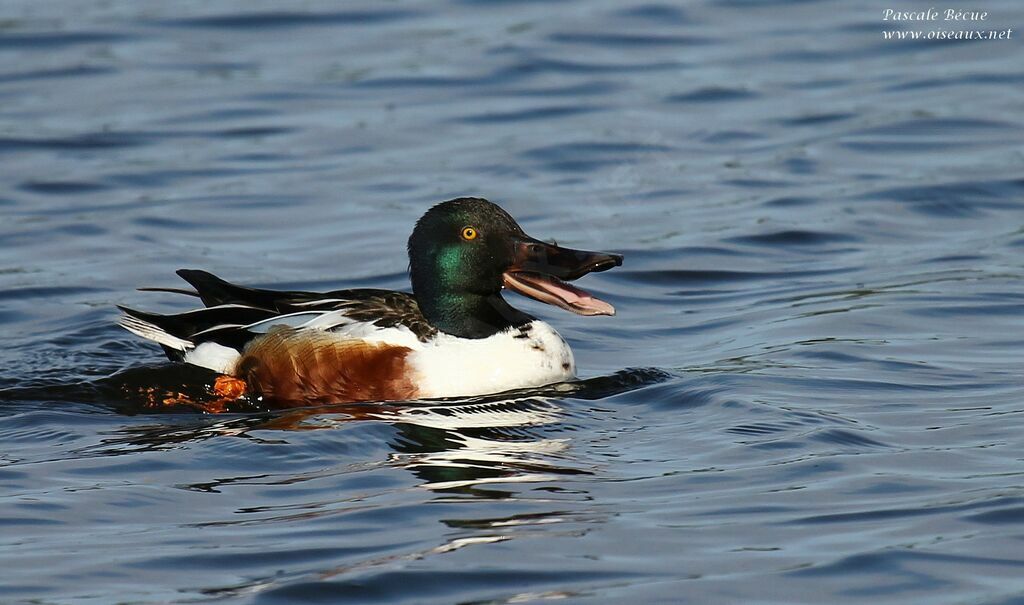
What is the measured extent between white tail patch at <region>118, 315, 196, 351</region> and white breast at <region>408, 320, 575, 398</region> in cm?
133

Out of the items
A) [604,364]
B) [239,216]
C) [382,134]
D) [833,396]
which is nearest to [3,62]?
[382,134]

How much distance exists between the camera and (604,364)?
8695 mm

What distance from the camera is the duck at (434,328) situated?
777cm

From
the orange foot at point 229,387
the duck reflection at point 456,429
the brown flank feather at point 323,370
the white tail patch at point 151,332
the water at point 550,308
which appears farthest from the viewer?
the white tail patch at point 151,332

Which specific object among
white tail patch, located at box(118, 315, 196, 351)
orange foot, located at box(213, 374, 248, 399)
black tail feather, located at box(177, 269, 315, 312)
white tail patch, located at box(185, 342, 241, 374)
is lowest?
orange foot, located at box(213, 374, 248, 399)

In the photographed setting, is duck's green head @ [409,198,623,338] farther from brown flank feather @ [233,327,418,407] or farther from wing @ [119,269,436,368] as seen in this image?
brown flank feather @ [233,327,418,407]

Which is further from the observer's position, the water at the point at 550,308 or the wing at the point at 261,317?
the wing at the point at 261,317

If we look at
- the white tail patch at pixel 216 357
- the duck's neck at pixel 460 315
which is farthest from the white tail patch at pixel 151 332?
the duck's neck at pixel 460 315

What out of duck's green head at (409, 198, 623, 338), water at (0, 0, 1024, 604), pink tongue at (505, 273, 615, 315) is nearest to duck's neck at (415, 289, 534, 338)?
duck's green head at (409, 198, 623, 338)

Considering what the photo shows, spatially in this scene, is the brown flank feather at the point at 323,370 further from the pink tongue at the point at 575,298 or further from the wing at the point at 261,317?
the pink tongue at the point at 575,298

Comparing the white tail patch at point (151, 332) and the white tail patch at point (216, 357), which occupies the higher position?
the white tail patch at point (151, 332)

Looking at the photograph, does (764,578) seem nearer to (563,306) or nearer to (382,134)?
(563,306)

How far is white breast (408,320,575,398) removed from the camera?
7762 millimetres

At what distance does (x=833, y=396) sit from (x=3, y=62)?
36.3 ft
